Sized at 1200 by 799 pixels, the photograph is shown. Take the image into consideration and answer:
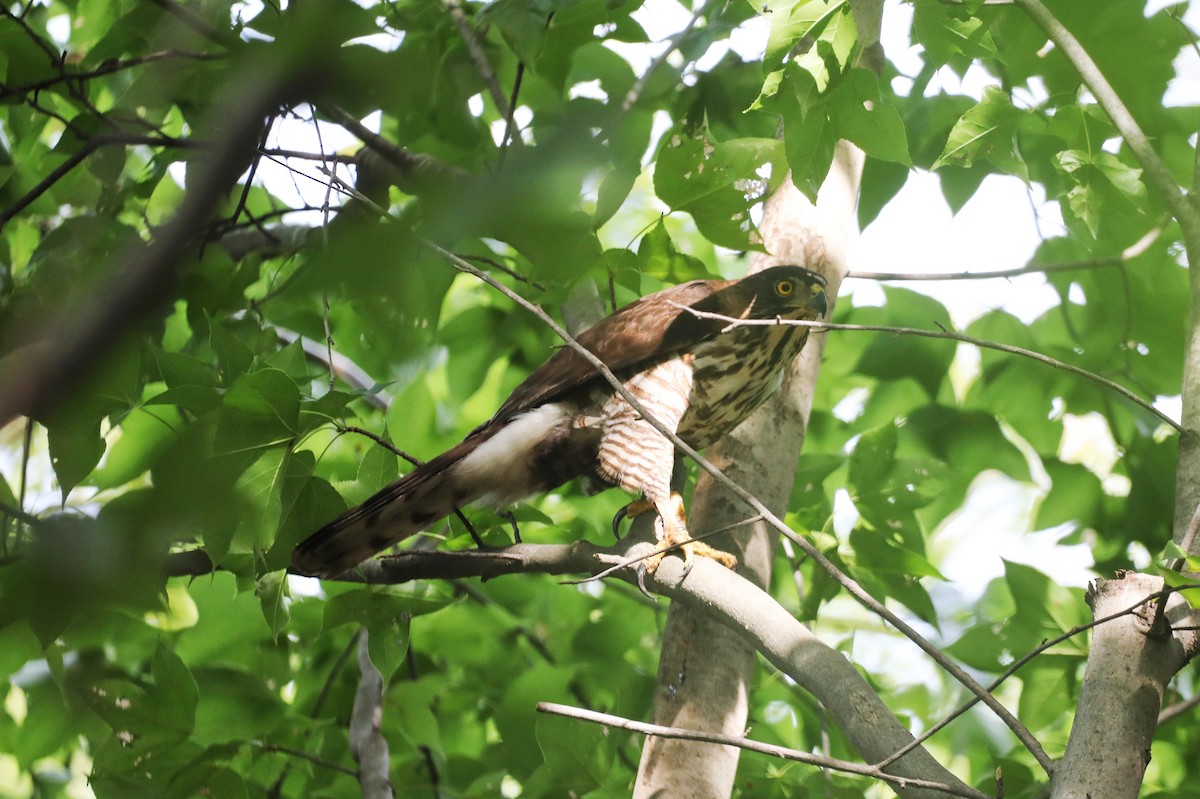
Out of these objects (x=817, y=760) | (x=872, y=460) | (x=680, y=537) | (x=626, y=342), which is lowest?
(x=817, y=760)

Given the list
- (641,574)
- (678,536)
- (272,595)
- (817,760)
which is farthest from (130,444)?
(817,760)

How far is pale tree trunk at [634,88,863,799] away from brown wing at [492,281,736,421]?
317 mm

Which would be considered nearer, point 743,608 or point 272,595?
point 743,608

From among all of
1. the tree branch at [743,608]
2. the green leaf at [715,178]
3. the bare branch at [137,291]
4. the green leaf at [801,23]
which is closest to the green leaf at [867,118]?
the green leaf at [801,23]

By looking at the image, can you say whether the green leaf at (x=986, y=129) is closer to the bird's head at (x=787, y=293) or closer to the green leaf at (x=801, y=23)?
the green leaf at (x=801, y=23)

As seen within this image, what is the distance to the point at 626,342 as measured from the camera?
2.98m

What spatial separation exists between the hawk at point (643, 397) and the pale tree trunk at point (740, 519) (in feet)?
0.32

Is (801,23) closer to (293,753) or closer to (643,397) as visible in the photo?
(643,397)

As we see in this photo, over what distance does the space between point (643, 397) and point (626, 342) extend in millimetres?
229

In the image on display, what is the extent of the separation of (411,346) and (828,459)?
9.32ft

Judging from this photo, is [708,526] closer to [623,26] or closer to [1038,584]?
[1038,584]

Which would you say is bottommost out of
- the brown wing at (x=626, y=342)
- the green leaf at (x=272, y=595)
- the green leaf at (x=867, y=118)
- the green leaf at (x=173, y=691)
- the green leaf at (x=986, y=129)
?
the green leaf at (x=173, y=691)

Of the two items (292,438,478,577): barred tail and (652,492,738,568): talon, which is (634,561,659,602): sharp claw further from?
(292,438,478,577): barred tail

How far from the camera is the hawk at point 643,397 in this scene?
2887 mm
